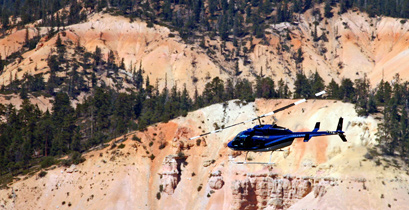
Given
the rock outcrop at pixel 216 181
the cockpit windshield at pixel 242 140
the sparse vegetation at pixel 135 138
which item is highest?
the cockpit windshield at pixel 242 140

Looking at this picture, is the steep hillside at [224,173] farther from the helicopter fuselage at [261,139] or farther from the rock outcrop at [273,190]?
the helicopter fuselage at [261,139]

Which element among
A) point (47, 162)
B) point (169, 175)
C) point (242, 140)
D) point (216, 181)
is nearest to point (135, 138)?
point (169, 175)

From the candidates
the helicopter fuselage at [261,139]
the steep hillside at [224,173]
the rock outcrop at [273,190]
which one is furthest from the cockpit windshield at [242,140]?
the rock outcrop at [273,190]

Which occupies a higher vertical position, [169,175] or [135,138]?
[135,138]

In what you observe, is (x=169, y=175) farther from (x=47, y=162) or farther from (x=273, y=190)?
(x=47, y=162)

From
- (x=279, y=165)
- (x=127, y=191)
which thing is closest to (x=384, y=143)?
(x=279, y=165)

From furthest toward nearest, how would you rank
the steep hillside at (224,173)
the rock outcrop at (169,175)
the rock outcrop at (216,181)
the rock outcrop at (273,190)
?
1. the rock outcrop at (169,175)
2. the rock outcrop at (216,181)
3. the rock outcrop at (273,190)
4. the steep hillside at (224,173)

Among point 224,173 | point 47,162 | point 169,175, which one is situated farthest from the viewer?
point 47,162

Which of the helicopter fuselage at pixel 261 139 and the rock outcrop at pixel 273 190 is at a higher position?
the helicopter fuselage at pixel 261 139
